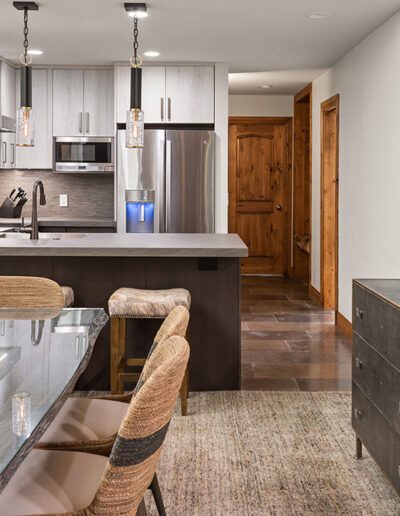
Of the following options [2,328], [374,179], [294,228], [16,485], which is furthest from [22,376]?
[294,228]

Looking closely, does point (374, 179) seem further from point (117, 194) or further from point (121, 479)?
point (121, 479)

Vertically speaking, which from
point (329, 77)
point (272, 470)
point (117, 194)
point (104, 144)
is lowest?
point (272, 470)

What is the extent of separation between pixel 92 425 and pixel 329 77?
6104mm

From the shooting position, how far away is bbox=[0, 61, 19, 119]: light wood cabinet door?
7.32 meters

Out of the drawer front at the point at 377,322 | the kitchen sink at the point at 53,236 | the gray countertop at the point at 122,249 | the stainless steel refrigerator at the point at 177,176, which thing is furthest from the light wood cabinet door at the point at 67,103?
A: the drawer front at the point at 377,322

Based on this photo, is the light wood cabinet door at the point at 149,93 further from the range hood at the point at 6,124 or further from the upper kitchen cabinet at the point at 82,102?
the range hood at the point at 6,124

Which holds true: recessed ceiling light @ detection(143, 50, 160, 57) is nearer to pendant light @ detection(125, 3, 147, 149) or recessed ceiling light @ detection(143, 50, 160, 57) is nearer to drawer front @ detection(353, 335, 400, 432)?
pendant light @ detection(125, 3, 147, 149)

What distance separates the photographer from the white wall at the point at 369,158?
5406 mm

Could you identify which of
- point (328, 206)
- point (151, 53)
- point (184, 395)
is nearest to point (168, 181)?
point (151, 53)

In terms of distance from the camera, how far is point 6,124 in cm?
729

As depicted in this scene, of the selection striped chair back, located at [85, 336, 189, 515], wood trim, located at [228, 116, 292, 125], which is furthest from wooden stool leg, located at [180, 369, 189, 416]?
wood trim, located at [228, 116, 292, 125]

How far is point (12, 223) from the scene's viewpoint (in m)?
7.28

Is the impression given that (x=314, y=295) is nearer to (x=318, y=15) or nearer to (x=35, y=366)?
(x=318, y=15)

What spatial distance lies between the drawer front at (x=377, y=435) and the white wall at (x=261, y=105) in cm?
756
